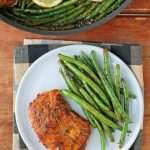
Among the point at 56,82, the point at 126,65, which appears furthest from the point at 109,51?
the point at 56,82

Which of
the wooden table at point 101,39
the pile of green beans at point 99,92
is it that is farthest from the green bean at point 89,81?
Answer: the wooden table at point 101,39

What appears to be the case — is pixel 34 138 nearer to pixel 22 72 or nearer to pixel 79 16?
pixel 22 72

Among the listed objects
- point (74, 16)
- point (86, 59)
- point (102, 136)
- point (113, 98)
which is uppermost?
point (74, 16)

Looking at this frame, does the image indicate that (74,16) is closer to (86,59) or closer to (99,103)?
(86,59)

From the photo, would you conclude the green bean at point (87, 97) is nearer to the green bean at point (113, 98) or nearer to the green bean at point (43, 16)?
the green bean at point (113, 98)

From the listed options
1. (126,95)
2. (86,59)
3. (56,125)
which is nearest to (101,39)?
(86,59)
